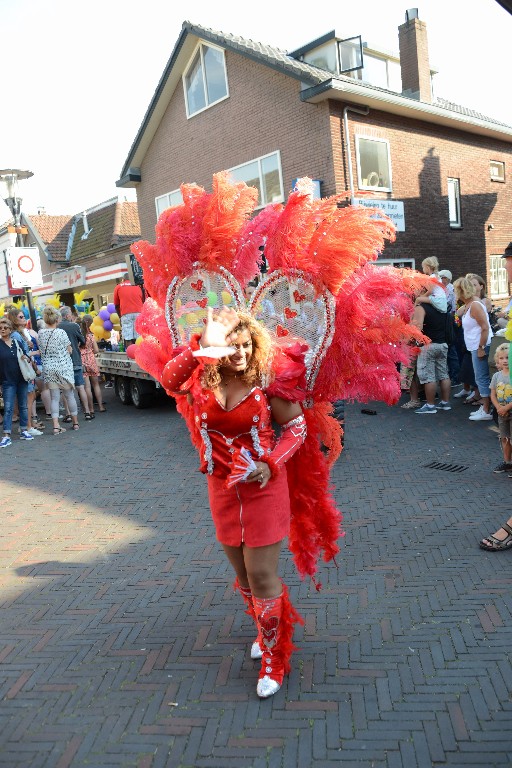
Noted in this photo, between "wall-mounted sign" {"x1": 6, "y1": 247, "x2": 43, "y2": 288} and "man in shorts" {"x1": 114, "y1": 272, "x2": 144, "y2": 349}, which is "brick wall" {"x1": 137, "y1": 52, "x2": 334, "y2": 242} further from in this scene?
"wall-mounted sign" {"x1": 6, "y1": 247, "x2": 43, "y2": 288}

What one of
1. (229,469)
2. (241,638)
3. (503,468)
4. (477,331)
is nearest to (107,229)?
(477,331)

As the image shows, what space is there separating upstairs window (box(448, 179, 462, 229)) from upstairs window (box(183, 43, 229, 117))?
22.9 feet

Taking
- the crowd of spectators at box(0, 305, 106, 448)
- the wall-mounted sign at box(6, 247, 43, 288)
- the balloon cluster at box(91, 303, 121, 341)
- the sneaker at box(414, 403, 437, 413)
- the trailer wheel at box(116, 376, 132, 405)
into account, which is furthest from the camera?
the balloon cluster at box(91, 303, 121, 341)

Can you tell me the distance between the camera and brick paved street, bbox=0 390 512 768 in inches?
104

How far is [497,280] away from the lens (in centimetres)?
1900

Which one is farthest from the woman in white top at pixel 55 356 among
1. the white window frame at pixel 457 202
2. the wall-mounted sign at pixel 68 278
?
the wall-mounted sign at pixel 68 278

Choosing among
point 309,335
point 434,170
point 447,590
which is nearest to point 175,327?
point 309,335

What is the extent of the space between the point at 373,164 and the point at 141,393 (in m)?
8.50

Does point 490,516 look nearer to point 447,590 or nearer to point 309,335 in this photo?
point 447,590

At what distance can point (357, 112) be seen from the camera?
13797 mm

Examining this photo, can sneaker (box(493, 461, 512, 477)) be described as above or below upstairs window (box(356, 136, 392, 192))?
below

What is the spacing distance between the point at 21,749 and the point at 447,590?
2.59m

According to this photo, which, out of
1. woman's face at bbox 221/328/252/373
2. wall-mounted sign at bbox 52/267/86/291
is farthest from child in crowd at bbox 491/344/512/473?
wall-mounted sign at bbox 52/267/86/291

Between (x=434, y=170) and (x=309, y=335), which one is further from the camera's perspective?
(x=434, y=170)
